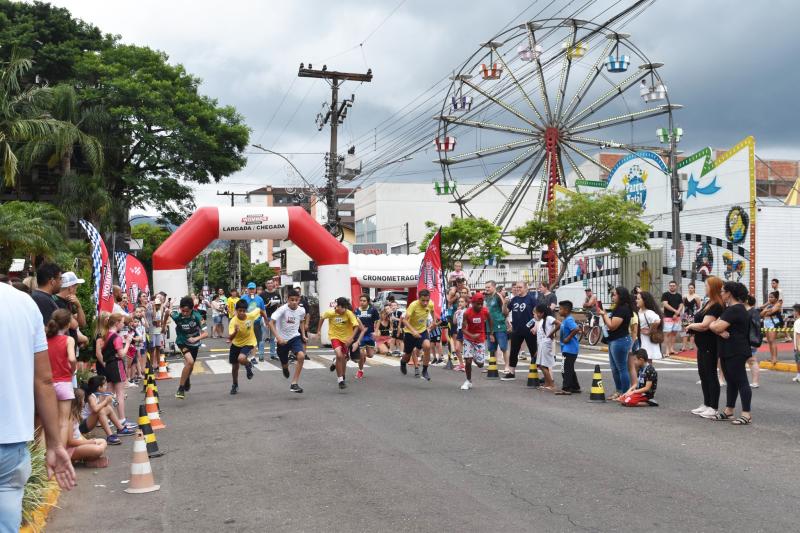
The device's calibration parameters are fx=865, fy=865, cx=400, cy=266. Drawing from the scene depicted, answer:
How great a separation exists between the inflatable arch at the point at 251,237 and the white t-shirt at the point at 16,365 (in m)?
20.6

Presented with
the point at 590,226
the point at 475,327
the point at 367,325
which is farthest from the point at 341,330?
the point at 590,226

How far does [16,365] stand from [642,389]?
1018 cm

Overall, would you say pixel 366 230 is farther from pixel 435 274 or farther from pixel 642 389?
pixel 642 389

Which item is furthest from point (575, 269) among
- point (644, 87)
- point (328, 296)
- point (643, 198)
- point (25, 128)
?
point (25, 128)

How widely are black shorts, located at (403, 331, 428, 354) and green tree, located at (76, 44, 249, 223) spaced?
25837mm

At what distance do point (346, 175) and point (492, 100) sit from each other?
28.2 feet

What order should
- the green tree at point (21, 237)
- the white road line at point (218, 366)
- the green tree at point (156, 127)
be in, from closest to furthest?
1. the white road line at point (218, 366)
2. the green tree at point (21, 237)
3. the green tree at point (156, 127)

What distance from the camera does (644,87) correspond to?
3847 centimetres

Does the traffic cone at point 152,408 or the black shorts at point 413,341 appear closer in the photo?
the traffic cone at point 152,408

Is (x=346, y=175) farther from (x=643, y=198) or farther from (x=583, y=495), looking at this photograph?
(x=583, y=495)

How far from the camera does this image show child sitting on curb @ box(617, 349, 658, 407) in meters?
12.3

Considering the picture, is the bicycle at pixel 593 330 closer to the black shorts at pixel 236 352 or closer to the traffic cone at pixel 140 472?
the black shorts at pixel 236 352

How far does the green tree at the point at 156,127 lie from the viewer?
3844 centimetres

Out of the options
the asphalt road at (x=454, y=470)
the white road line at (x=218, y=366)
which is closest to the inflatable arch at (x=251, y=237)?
the white road line at (x=218, y=366)
